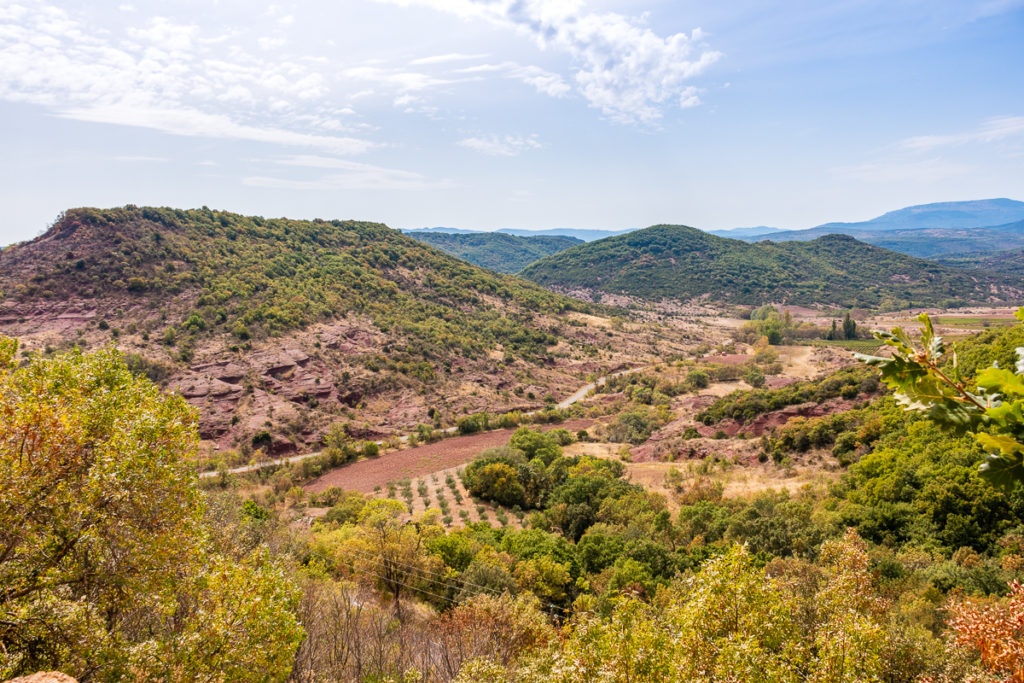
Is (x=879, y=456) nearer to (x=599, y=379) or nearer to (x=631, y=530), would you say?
(x=631, y=530)

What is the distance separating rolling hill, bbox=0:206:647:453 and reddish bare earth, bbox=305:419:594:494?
17.8 ft

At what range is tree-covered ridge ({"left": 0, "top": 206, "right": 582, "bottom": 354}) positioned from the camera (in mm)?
53969

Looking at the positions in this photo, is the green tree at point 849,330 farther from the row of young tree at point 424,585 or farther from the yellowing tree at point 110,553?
the yellowing tree at point 110,553

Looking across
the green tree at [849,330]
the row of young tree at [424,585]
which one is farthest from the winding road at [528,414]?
the green tree at [849,330]

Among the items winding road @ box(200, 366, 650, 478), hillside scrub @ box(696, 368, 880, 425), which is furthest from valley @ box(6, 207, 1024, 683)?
winding road @ box(200, 366, 650, 478)

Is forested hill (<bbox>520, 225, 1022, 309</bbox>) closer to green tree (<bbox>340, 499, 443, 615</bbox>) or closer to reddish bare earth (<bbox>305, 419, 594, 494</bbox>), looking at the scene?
reddish bare earth (<bbox>305, 419, 594, 494</bbox>)

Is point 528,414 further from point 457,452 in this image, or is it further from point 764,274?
point 764,274

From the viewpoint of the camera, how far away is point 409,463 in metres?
43.6

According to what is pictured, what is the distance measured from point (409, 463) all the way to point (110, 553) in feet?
116

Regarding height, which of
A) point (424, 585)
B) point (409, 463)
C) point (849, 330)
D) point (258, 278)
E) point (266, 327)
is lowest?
point (409, 463)

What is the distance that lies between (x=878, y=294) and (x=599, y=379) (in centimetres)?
11820

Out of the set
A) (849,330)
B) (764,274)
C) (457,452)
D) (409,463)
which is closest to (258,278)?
(409,463)

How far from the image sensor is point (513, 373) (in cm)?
6788

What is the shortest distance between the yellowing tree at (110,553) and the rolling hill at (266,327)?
105 ft
